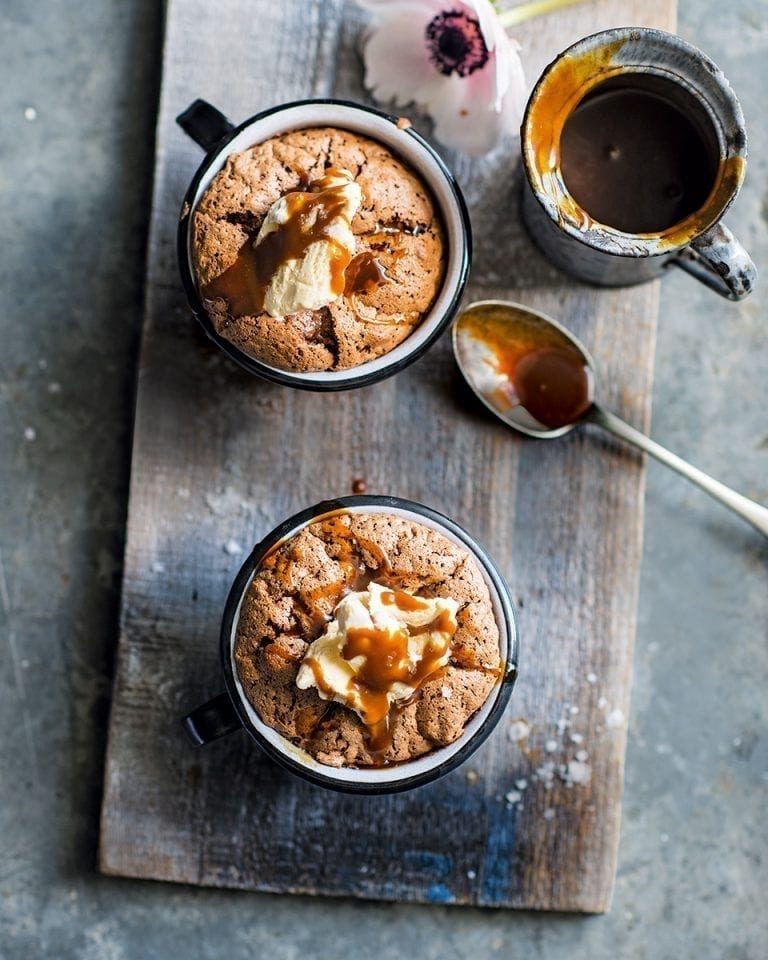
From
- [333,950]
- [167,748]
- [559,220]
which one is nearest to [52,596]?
[167,748]

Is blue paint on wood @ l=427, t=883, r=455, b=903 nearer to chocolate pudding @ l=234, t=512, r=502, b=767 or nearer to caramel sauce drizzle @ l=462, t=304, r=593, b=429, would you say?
chocolate pudding @ l=234, t=512, r=502, b=767

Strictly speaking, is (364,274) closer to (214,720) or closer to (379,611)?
(379,611)

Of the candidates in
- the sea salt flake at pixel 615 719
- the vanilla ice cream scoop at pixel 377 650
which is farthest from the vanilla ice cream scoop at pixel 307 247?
the sea salt flake at pixel 615 719

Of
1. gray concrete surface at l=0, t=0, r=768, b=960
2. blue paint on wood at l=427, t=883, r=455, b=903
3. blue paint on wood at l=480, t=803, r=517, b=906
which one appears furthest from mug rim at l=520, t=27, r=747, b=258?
blue paint on wood at l=427, t=883, r=455, b=903

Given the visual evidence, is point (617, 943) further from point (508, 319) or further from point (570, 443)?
point (508, 319)

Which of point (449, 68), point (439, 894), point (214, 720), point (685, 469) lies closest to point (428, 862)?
point (439, 894)
